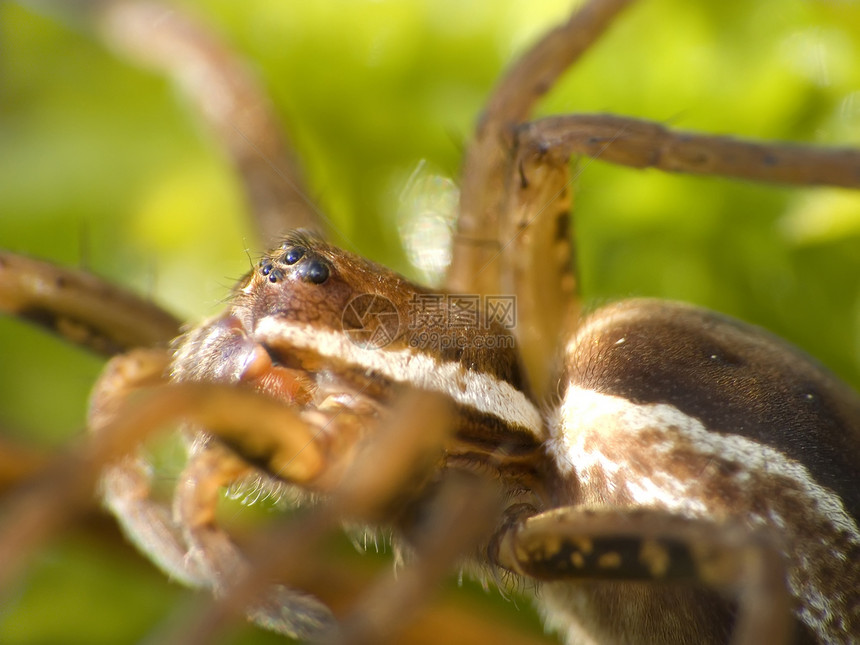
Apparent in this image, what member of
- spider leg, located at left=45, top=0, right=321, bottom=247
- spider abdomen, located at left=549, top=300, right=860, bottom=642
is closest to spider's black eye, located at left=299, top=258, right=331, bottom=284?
spider abdomen, located at left=549, top=300, right=860, bottom=642

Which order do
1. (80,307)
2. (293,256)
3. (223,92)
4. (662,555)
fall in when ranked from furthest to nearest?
1. (223,92)
2. (80,307)
3. (293,256)
4. (662,555)

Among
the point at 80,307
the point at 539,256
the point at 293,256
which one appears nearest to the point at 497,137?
the point at 539,256

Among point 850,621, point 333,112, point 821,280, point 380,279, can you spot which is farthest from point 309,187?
point 850,621

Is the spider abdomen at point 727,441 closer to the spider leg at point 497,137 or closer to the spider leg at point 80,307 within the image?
the spider leg at point 497,137

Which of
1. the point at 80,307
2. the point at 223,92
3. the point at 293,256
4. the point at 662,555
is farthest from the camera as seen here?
the point at 223,92

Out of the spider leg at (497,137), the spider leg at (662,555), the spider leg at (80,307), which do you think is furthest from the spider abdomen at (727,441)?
the spider leg at (80,307)

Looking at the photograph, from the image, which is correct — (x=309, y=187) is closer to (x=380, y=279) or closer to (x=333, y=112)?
(x=333, y=112)

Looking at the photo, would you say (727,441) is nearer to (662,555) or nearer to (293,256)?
(662,555)
